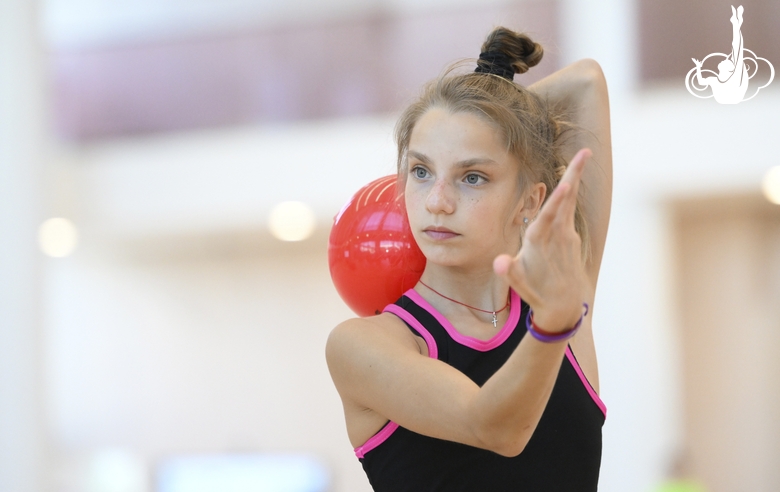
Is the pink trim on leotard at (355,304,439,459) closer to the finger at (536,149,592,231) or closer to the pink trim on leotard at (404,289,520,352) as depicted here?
the pink trim on leotard at (404,289,520,352)

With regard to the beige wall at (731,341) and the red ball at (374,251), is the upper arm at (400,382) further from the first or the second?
the beige wall at (731,341)

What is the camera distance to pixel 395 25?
5.18 meters

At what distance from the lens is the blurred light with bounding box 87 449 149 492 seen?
5867 millimetres

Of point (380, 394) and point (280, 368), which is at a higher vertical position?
point (380, 394)

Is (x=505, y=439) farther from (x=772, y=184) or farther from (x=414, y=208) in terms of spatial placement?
(x=772, y=184)

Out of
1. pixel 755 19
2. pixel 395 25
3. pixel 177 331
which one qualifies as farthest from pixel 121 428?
pixel 755 19

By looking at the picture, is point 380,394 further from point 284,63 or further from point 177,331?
point 177,331

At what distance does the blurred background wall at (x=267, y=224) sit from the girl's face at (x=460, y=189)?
10.1ft

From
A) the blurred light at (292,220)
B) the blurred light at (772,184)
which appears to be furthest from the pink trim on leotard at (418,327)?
the blurred light at (292,220)

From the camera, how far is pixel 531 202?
110cm

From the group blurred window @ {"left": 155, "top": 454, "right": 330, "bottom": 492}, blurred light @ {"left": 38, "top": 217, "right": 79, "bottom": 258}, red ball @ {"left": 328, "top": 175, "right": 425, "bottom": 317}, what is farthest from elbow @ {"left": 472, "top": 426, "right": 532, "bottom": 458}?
blurred light @ {"left": 38, "top": 217, "right": 79, "bottom": 258}

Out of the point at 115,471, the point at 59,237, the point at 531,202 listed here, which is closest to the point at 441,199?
the point at 531,202

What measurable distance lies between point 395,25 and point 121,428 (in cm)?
336

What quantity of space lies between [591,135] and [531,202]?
279mm
